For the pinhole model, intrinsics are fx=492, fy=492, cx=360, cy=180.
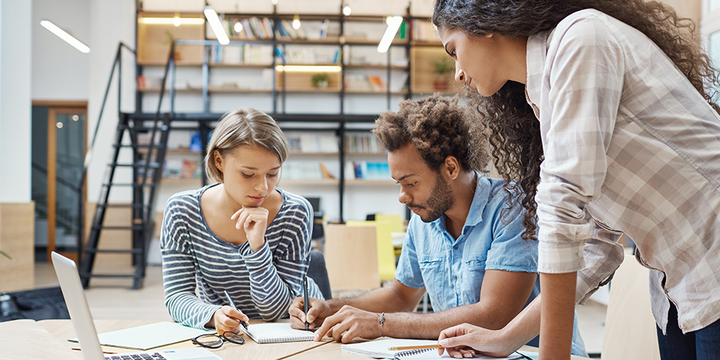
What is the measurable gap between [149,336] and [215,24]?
5.44m

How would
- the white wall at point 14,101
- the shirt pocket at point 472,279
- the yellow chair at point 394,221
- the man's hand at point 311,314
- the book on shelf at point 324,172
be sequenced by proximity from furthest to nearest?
the book on shelf at point 324,172 < the yellow chair at point 394,221 < the white wall at point 14,101 < the shirt pocket at point 472,279 < the man's hand at point 311,314

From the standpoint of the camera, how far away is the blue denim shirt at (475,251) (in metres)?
1.28

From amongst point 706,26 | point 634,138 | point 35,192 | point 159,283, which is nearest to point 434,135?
point 634,138

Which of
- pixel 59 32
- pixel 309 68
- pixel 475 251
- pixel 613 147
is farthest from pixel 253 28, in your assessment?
pixel 613 147

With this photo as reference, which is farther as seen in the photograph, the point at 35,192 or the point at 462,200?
the point at 35,192

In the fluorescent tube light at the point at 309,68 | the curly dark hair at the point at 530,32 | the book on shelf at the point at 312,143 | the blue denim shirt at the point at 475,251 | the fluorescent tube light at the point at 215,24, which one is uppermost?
the fluorescent tube light at the point at 215,24

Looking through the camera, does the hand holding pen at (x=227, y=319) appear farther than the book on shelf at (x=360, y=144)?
No

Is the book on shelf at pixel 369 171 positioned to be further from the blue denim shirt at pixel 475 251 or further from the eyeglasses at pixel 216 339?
the eyeglasses at pixel 216 339

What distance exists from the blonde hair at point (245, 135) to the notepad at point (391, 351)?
0.70 m

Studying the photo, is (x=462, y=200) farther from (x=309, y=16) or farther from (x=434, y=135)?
A: (x=309, y=16)

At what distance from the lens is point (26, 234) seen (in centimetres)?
Result: 507

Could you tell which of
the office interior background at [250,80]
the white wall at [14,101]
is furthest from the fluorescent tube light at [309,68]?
the white wall at [14,101]

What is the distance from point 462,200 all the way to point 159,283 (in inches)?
191

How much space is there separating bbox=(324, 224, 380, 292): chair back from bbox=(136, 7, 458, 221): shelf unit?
378cm
